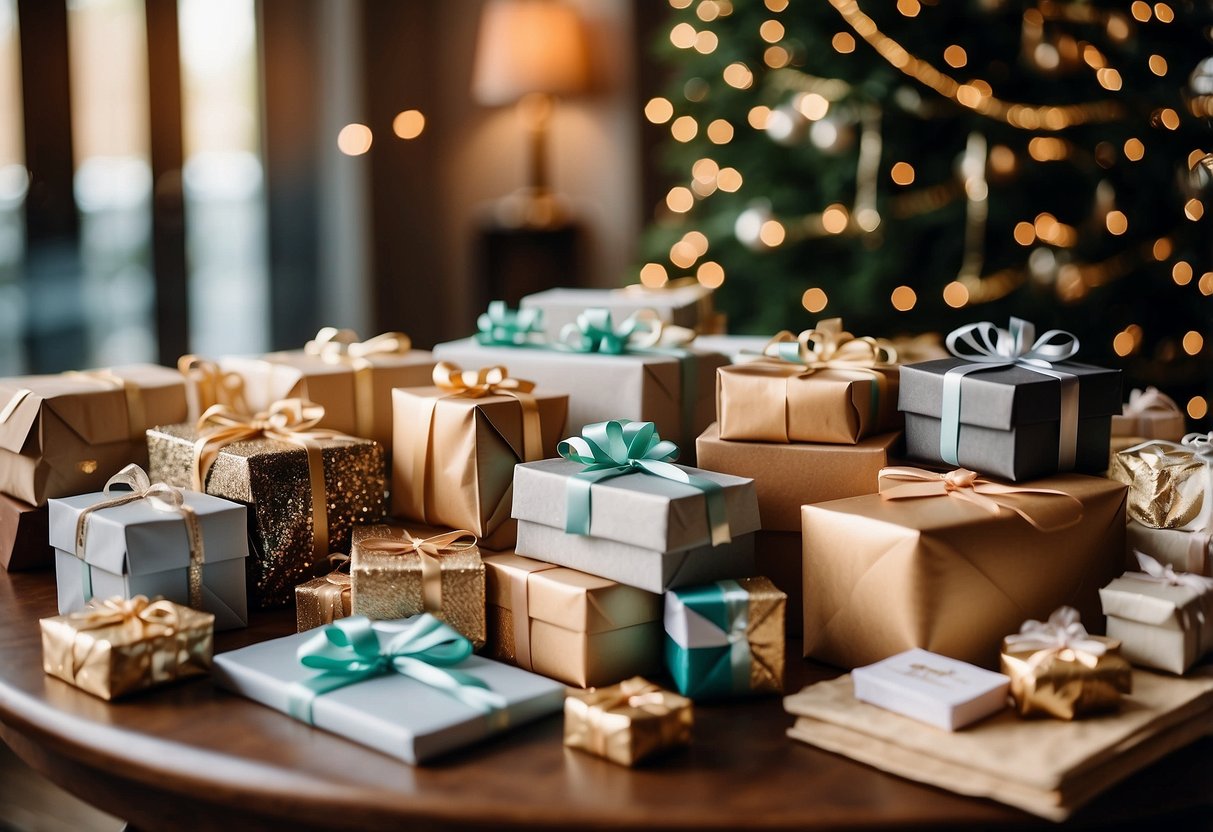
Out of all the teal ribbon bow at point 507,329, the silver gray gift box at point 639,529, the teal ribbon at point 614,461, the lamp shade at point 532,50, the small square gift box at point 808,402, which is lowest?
the silver gray gift box at point 639,529

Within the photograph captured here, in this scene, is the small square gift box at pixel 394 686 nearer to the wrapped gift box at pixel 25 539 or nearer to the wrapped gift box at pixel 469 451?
the wrapped gift box at pixel 469 451

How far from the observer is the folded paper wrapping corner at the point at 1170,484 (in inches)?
48.1

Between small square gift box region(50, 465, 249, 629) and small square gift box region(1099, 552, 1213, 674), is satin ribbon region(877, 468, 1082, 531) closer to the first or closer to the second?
small square gift box region(1099, 552, 1213, 674)

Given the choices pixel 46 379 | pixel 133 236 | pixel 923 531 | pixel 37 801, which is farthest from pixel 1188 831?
pixel 133 236

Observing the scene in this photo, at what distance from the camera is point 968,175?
312cm

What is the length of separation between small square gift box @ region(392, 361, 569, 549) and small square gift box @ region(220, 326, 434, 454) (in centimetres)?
15

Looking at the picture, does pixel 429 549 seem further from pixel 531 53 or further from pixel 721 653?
pixel 531 53

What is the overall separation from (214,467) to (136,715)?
1.25 feet

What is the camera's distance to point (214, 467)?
1332 millimetres

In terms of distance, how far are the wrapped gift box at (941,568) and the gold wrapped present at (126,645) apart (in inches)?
24.3

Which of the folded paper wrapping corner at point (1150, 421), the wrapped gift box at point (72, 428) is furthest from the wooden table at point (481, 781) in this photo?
the folded paper wrapping corner at point (1150, 421)

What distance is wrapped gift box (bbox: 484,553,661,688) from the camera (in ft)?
3.58

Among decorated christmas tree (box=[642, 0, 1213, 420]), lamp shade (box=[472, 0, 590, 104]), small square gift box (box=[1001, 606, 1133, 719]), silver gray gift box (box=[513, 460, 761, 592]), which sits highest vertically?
lamp shade (box=[472, 0, 590, 104])

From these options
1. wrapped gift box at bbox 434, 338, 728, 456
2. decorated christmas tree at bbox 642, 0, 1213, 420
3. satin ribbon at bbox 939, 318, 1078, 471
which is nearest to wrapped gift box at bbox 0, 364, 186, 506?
wrapped gift box at bbox 434, 338, 728, 456
